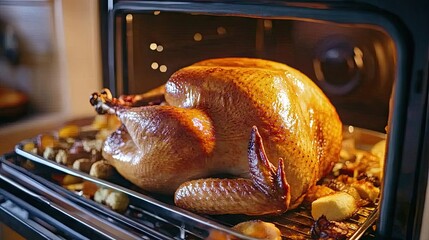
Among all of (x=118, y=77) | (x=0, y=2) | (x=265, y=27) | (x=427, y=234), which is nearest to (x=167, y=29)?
(x=118, y=77)

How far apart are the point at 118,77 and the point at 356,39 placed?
0.63 metres

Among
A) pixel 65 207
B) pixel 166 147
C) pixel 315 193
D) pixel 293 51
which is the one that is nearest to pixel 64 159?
pixel 65 207

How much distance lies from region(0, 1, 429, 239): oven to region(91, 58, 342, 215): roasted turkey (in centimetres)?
5

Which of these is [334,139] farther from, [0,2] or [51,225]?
[0,2]

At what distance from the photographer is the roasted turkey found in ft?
2.80

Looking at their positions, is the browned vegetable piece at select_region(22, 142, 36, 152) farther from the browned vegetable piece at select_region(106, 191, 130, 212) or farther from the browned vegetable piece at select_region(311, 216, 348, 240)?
the browned vegetable piece at select_region(311, 216, 348, 240)

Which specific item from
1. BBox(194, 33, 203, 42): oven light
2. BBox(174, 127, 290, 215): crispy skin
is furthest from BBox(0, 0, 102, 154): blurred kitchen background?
BBox(174, 127, 290, 215): crispy skin

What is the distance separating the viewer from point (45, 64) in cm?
178

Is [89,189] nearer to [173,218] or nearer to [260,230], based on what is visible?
[173,218]

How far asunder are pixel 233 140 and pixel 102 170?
31cm

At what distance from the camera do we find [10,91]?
6.40 feet

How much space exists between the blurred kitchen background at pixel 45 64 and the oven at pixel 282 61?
111 millimetres

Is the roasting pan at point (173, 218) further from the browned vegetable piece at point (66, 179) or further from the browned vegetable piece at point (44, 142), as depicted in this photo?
the browned vegetable piece at point (44, 142)

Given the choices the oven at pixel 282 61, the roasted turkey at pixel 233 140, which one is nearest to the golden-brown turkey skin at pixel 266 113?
the roasted turkey at pixel 233 140
